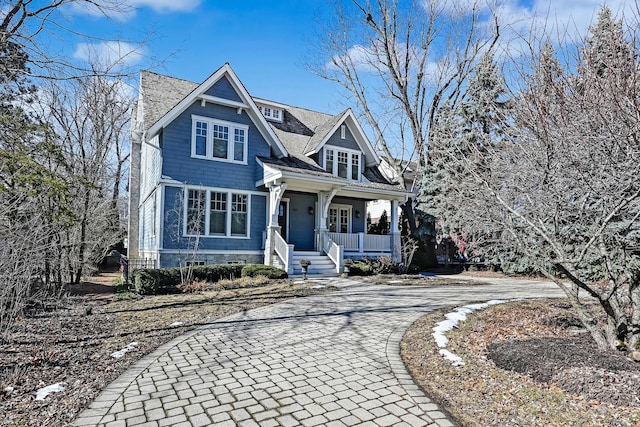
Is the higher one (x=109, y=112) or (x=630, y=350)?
(x=109, y=112)

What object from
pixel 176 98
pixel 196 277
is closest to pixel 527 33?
pixel 196 277

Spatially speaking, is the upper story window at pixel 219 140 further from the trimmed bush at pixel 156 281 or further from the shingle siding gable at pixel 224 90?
the trimmed bush at pixel 156 281

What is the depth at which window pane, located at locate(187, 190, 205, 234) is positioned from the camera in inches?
574

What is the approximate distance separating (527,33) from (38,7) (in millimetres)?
9172

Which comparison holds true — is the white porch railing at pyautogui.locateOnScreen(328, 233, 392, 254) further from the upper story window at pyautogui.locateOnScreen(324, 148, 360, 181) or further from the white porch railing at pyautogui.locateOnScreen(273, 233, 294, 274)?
the upper story window at pyautogui.locateOnScreen(324, 148, 360, 181)

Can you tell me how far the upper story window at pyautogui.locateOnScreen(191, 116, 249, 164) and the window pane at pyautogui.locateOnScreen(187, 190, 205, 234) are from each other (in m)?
1.51

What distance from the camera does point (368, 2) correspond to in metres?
22.2

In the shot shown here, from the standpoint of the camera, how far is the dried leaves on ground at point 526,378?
3549 millimetres

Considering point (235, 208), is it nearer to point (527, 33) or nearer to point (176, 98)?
point (176, 98)

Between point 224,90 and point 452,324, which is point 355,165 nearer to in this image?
point 224,90

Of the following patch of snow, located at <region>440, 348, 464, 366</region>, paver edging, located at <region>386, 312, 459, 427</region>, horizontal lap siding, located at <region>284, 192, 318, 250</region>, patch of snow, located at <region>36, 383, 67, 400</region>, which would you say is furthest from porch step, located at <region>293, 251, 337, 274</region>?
patch of snow, located at <region>36, 383, 67, 400</region>

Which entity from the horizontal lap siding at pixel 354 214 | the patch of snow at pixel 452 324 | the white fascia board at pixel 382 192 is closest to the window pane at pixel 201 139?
the white fascia board at pixel 382 192

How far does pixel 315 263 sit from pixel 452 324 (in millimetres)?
9261

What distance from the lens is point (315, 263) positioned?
15992mm
